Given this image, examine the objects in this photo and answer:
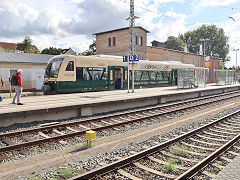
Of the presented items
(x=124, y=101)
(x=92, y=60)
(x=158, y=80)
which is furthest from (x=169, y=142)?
(x=158, y=80)

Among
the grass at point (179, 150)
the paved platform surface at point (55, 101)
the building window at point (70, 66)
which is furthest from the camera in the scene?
the building window at point (70, 66)

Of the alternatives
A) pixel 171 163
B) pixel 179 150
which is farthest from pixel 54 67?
pixel 171 163

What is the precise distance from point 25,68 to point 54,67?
27.6 ft

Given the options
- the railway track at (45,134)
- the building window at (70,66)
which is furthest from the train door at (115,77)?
the railway track at (45,134)

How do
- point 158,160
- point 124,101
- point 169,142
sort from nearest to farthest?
point 158,160 → point 169,142 → point 124,101

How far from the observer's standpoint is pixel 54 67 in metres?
15.4

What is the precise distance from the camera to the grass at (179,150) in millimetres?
5397

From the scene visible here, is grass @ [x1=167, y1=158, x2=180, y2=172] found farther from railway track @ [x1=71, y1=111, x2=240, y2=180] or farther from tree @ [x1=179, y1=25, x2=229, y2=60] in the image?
tree @ [x1=179, y1=25, x2=229, y2=60]

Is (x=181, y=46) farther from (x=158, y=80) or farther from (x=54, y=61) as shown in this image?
(x=54, y=61)

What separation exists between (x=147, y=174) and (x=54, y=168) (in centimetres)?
194

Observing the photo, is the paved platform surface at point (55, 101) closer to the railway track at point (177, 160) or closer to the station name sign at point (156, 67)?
the railway track at point (177, 160)

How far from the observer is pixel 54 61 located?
15.8 metres

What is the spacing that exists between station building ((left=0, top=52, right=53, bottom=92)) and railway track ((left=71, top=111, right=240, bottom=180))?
19.0m

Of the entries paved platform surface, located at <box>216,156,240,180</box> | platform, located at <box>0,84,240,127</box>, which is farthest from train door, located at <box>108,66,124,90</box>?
paved platform surface, located at <box>216,156,240,180</box>
